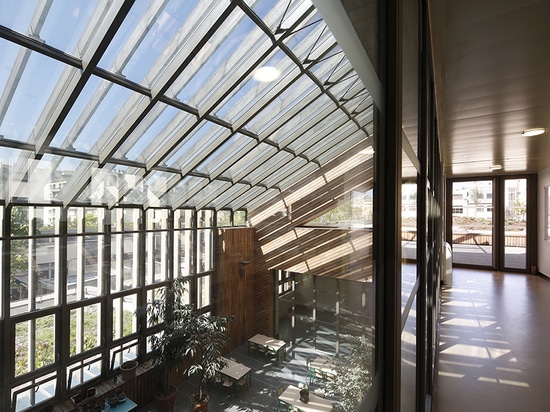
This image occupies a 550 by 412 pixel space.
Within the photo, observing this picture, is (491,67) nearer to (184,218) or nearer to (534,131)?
(534,131)

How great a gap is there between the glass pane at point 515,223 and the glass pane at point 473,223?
0.96 ft

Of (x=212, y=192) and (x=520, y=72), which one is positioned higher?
(x=520, y=72)

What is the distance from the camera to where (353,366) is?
581 millimetres

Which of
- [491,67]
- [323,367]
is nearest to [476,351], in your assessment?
[491,67]

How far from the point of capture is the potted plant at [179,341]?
0.22 metres

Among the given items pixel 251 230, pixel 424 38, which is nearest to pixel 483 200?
pixel 424 38

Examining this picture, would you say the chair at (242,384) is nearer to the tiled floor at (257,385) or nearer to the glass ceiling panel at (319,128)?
the tiled floor at (257,385)

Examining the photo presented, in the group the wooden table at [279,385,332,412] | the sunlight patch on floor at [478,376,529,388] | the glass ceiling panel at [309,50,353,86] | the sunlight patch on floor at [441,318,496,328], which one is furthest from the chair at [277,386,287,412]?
the sunlight patch on floor at [441,318,496,328]

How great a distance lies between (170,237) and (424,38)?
1405 mm

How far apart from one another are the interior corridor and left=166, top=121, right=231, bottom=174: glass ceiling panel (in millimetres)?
2477

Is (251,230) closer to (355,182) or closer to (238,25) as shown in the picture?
(355,182)

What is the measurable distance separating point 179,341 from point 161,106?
23cm

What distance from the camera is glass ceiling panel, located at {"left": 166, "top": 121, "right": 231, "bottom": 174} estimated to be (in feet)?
0.94

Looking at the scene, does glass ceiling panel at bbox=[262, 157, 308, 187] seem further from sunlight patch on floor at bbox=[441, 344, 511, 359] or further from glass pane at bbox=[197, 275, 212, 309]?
sunlight patch on floor at bbox=[441, 344, 511, 359]
